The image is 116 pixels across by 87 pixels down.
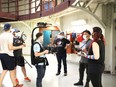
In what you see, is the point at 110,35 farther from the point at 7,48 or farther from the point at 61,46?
the point at 7,48

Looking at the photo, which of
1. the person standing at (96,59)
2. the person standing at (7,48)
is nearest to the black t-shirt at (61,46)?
the person standing at (7,48)

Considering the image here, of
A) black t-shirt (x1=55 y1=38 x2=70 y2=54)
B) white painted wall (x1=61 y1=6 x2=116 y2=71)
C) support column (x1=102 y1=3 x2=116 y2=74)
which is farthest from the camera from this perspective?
white painted wall (x1=61 y1=6 x2=116 y2=71)

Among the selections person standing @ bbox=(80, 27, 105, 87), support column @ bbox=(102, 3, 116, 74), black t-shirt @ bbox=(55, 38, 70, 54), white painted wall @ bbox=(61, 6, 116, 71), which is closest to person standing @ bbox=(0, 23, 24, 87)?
person standing @ bbox=(80, 27, 105, 87)

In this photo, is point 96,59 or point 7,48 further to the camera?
point 7,48

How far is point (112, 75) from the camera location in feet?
25.0

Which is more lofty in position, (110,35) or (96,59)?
(110,35)

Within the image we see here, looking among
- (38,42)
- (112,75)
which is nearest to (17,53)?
(38,42)

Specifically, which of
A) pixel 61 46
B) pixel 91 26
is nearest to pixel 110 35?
pixel 91 26

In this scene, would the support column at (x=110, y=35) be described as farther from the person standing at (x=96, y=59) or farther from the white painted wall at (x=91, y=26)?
the person standing at (x=96, y=59)

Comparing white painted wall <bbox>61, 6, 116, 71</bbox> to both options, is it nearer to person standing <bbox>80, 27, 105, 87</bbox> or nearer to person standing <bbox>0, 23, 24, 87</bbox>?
person standing <bbox>0, 23, 24, 87</bbox>

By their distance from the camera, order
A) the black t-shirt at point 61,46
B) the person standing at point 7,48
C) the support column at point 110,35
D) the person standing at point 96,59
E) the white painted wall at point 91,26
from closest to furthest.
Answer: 1. the person standing at point 96,59
2. the person standing at point 7,48
3. the black t-shirt at point 61,46
4. the support column at point 110,35
5. the white painted wall at point 91,26

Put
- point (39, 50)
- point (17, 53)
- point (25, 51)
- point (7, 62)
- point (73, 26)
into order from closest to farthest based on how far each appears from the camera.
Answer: point (39, 50) < point (7, 62) < point (17, 53) < point (73, 26) < point (25, 51)

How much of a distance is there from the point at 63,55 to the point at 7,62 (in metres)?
2.69

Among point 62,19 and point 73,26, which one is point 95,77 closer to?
point 73,26
